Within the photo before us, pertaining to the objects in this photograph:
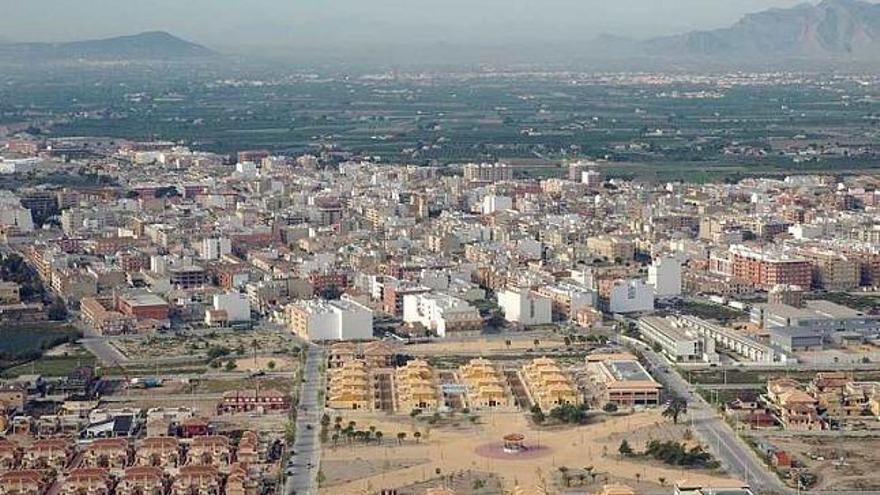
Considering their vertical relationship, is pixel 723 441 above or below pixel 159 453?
below

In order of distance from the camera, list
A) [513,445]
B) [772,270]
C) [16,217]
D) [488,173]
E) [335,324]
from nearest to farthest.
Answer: [513,445] → [335,324] → [772,270] → [16,217] → [488,173]

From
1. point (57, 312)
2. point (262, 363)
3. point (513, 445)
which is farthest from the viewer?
point (57, 312)

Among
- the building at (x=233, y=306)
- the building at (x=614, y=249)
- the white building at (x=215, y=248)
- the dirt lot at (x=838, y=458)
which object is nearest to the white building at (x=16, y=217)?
the white building at (x=215, y=248)

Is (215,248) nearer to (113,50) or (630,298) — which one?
(630,298)

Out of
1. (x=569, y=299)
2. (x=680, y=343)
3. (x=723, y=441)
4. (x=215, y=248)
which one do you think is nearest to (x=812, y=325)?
(x=680, y=343)

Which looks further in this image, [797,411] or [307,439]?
[797,411]
